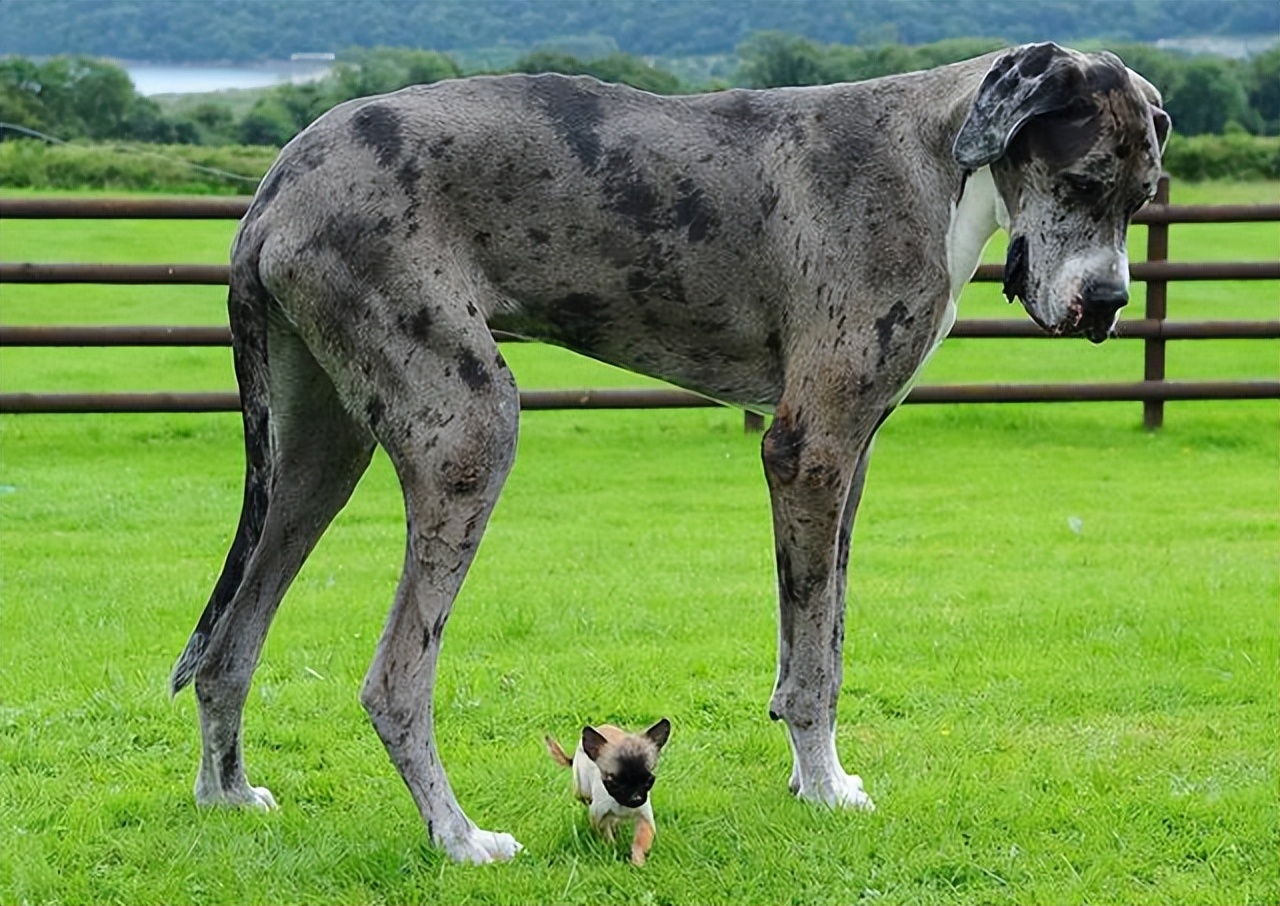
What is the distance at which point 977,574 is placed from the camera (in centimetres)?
759

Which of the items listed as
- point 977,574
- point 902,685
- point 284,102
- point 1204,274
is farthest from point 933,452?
point 284,102

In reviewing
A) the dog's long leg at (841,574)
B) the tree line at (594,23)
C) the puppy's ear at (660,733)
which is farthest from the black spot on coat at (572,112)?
the tree line at (594,23)

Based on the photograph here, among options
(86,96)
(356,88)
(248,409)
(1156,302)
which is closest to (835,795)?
(248,409)

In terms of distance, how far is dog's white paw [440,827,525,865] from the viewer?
13.0ft

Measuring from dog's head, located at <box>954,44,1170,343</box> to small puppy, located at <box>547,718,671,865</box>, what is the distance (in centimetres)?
138

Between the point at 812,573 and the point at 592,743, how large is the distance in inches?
27.2

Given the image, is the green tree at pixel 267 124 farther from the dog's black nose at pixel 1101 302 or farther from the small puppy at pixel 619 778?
the dog's black nose at pixel 1101 302

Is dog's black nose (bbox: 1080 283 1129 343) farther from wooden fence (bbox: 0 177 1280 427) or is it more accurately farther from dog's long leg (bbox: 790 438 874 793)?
wooden fence (bbox: 0 177 1280 427)

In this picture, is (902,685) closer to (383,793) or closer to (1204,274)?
(383,793)

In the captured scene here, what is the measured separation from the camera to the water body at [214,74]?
48.2ft

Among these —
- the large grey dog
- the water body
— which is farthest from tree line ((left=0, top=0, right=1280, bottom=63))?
the large grey dog

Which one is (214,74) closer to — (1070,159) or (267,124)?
(267,124)

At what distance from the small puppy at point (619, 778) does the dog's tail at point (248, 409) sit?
99 cm

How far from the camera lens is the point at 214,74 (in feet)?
48.3
